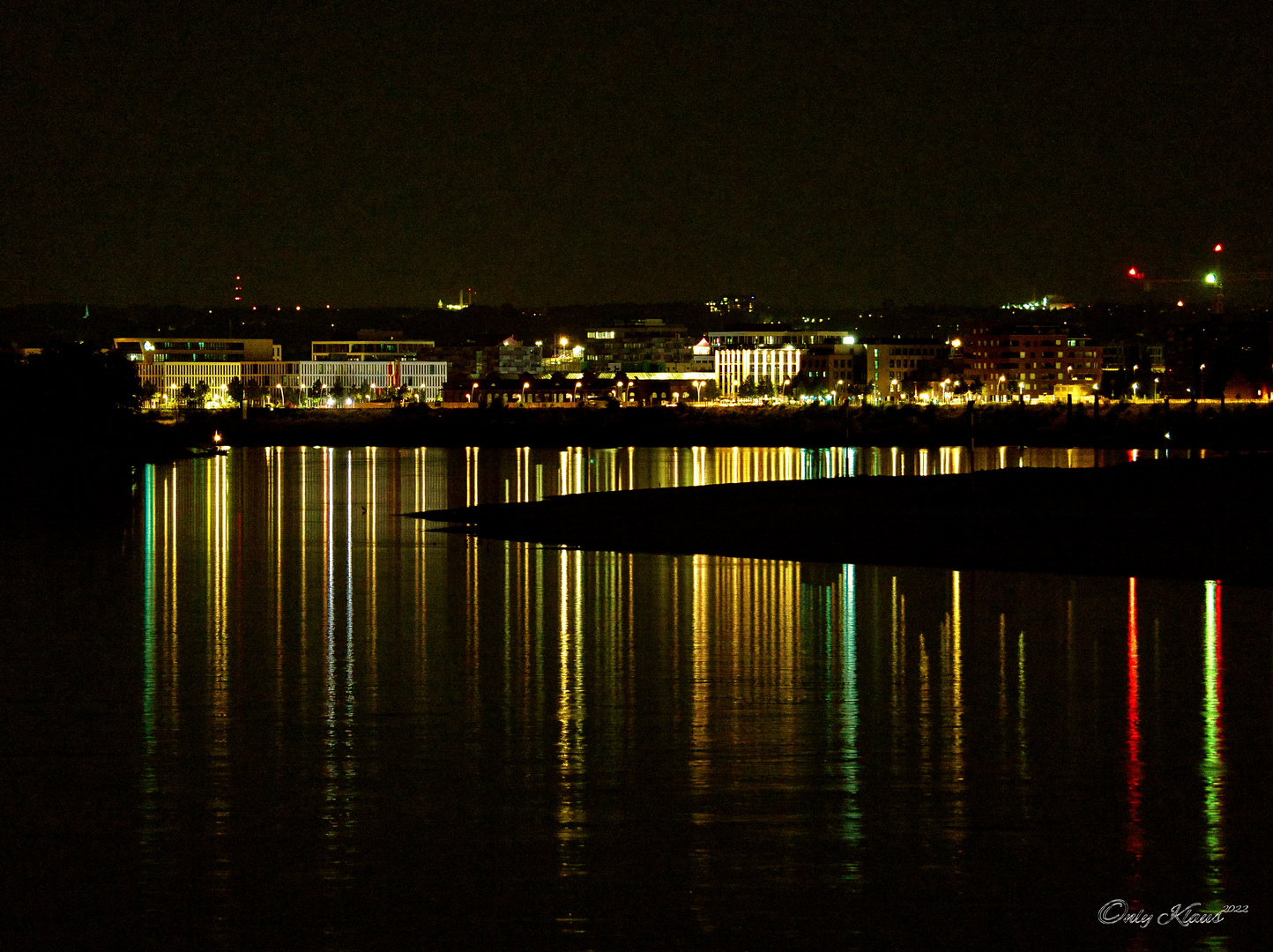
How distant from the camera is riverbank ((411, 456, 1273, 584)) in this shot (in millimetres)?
28328

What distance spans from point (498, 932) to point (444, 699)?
687cm

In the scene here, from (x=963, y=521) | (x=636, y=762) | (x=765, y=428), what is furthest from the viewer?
(x=765, y=428)

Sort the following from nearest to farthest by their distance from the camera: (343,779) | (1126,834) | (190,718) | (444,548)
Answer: (1126,834) → (343,779) → (190,718) → (444,548)

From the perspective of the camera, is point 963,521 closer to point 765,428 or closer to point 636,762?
point 636,762

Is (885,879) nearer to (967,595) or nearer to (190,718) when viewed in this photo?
(190,718)

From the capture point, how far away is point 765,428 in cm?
12750

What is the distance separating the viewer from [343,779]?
12617mm

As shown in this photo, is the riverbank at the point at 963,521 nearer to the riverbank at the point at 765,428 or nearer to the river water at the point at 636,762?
the river water at the point at 636,762

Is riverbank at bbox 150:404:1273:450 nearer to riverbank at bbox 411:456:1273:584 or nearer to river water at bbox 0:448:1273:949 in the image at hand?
riverbank at bbox 411:456:1273:584

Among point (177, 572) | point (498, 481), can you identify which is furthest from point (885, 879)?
point (498, 481)

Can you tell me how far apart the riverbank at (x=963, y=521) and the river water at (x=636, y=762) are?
2.68 meters

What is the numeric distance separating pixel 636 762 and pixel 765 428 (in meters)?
115

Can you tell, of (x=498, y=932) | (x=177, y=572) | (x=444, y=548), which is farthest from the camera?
(x=444, y=548)

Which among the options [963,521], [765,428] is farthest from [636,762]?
[765,428]
